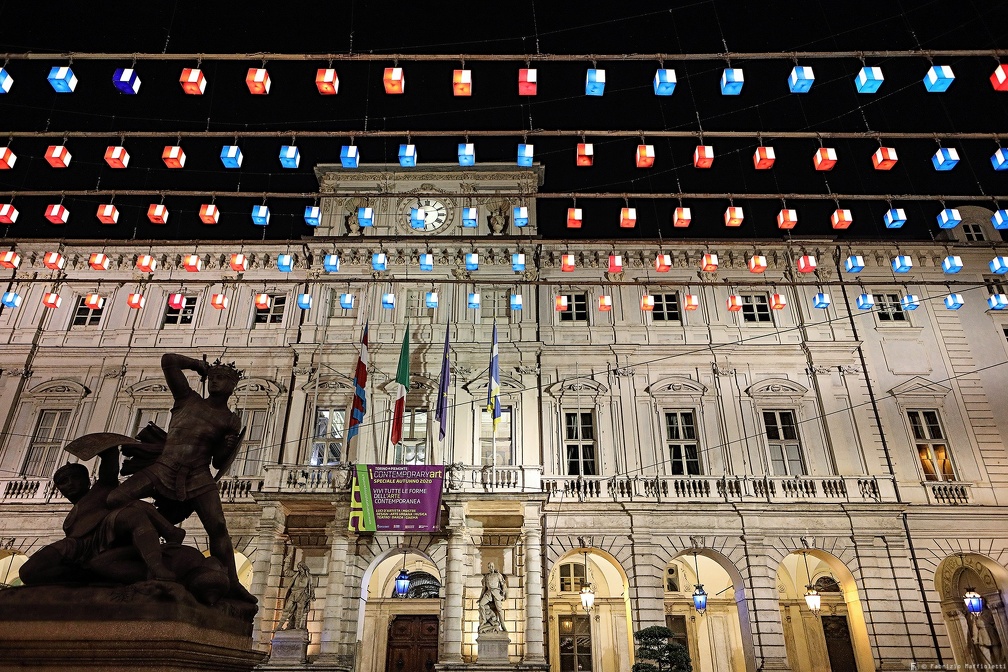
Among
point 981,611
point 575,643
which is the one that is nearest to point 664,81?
point 575,643

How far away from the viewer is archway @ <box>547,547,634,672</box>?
62.9 ft

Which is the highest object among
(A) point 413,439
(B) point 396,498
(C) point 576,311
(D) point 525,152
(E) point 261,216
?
(C) point 576,311

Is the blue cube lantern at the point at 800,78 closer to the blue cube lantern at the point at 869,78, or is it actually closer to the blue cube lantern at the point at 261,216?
the blue cube lantern at the point at 869,78

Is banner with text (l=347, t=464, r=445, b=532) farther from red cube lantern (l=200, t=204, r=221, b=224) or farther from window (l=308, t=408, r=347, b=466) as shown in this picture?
red cube lantern (l=200, t=204, r=221, b=224)

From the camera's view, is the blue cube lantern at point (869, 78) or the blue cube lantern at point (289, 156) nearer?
the blue cube lantern at point (869, 78)

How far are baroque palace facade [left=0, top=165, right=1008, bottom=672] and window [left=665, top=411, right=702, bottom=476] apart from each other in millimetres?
75

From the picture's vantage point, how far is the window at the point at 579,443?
803 inches

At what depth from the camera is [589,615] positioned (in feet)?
65.3

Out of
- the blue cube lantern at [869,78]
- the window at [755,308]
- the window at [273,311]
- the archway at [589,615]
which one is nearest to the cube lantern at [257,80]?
the blue cube lantern at [869,78]

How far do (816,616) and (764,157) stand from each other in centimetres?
1590

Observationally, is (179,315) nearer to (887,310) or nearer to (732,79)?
(732,79)

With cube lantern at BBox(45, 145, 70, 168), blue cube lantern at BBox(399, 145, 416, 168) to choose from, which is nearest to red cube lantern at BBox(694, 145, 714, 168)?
blue cube lantern at BBox(399, 145, 416, 168)

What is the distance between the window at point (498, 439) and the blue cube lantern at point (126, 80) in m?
13.2

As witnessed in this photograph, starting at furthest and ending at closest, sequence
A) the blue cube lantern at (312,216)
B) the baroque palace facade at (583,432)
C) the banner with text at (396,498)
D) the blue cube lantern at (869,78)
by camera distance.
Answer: the baroque palace facade at (583,432), the banner with text at (396,498), the blue cube lantern at (312,216), the blue cube lantern at (869,78)
